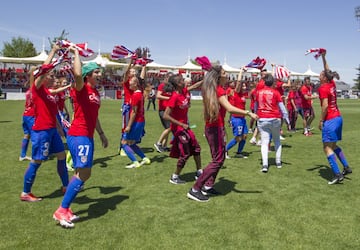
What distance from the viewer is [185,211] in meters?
4.91

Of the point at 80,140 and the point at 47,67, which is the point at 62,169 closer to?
the point at 80,140

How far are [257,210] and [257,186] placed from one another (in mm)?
1275

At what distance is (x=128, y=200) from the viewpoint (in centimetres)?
541

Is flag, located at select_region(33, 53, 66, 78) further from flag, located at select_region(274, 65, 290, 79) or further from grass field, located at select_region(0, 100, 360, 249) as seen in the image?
flag, located at select_region(274, 65, 290, 79)

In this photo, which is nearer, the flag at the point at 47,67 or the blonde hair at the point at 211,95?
the flag at the point at 47,67

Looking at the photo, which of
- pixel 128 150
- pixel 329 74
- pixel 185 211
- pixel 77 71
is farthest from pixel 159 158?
pixel 77 71

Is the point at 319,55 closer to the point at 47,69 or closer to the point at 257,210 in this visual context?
the point at 257,210

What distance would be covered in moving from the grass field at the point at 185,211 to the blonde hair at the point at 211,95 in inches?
54.1

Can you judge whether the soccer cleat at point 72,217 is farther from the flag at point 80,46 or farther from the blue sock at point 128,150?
the blue sock at point 128,150

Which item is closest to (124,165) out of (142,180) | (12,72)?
(142,180)

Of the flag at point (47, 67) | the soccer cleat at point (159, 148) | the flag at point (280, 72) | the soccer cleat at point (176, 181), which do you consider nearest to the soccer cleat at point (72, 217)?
the flag at point (47, 67)

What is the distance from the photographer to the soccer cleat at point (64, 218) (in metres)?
4.30

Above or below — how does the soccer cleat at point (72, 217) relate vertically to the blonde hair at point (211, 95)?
below

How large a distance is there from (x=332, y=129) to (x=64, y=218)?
4753 millimetres
